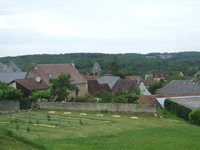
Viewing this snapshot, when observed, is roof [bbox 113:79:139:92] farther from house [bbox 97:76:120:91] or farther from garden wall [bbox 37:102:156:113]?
garden wall [bbox 37:102:156:113]

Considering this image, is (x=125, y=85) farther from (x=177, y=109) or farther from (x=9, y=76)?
(x=177, y=109)

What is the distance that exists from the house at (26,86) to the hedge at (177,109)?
19314 mm

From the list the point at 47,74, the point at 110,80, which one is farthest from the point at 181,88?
the point at 47,74

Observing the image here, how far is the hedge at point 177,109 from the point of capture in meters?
24.7

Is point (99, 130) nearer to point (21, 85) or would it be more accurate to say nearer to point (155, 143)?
point (155, 143)

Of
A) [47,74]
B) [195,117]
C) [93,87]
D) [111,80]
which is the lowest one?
[195,117]

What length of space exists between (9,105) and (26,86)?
23.8ft

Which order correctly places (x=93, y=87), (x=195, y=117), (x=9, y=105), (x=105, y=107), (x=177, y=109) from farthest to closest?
(x=93, y=87)
(x=9, y=105)
(x=105, y=107)
(x=177, y=109)
(x=195, y=117)

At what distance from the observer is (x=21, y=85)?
36.2 m

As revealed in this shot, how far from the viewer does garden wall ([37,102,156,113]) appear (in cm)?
2739

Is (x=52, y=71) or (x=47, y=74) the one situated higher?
(x=52, y=71)

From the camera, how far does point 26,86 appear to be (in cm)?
3634

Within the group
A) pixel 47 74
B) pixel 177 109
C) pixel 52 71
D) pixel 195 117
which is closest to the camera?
pixel 195 117

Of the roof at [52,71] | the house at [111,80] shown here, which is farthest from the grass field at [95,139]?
the house at [111,80]
